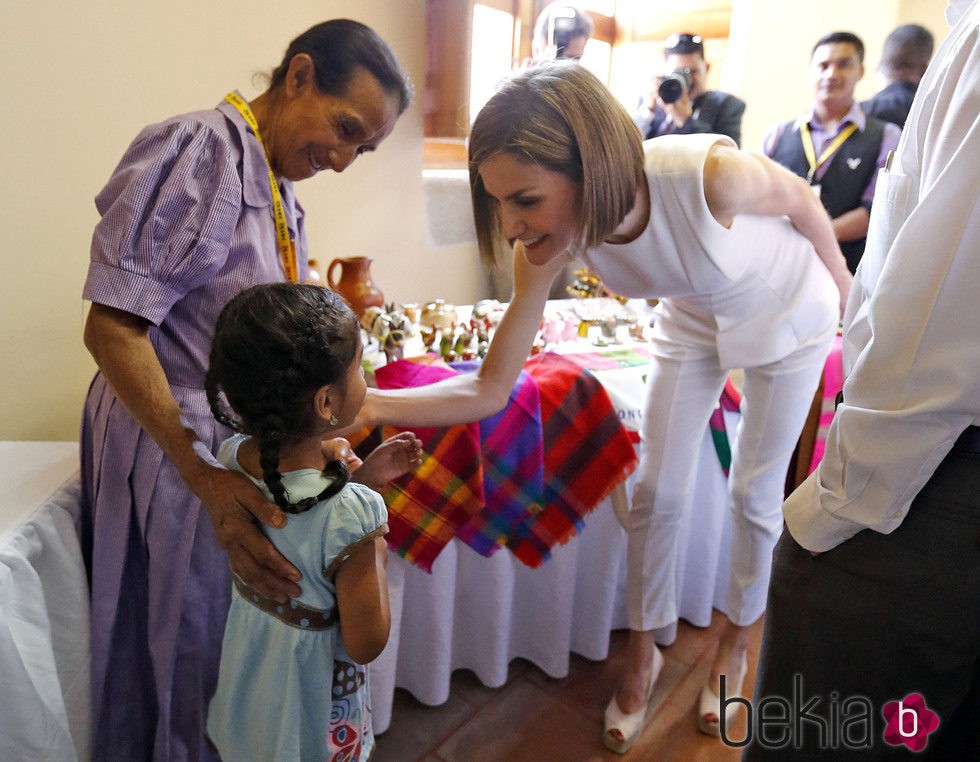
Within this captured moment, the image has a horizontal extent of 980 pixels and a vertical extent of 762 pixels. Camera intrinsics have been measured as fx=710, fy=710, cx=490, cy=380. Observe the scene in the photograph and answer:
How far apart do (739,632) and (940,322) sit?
115cm

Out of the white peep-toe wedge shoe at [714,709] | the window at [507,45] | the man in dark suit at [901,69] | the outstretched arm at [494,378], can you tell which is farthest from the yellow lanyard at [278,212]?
the man in dark suit at [901,69]

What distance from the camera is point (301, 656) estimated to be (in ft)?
3.07

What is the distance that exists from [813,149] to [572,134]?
196 centimetres

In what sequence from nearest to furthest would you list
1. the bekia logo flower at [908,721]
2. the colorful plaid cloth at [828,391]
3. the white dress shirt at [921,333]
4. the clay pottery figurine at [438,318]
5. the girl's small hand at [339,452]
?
the white dress shirt at [921,333] → the bekia logo flower at [908,721] → the girl's small hand at [339,452] → the clay pottery figurine at [438,318] → the colorful plaid cloth at [828,391]

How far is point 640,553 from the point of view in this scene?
1.57 metres

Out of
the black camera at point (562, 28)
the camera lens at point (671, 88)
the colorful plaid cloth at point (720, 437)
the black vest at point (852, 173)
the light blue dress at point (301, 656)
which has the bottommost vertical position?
the colorful plaid cloth at point (720, 437)

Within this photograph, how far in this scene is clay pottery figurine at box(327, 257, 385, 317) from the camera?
1.93 metres

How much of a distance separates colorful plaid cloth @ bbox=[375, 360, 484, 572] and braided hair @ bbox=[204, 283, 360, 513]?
60 centimetres

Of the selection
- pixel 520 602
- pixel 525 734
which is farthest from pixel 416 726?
pixel 520 602

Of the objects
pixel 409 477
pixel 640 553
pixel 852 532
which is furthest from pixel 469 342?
pixel 852 532

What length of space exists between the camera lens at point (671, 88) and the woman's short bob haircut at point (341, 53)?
6.12ft

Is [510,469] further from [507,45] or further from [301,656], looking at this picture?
[507,45]

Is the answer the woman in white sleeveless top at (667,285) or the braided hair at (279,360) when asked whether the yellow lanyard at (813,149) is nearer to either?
the woman in white sleeveless top at (667,285)

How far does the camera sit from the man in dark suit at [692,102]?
9.03ft
